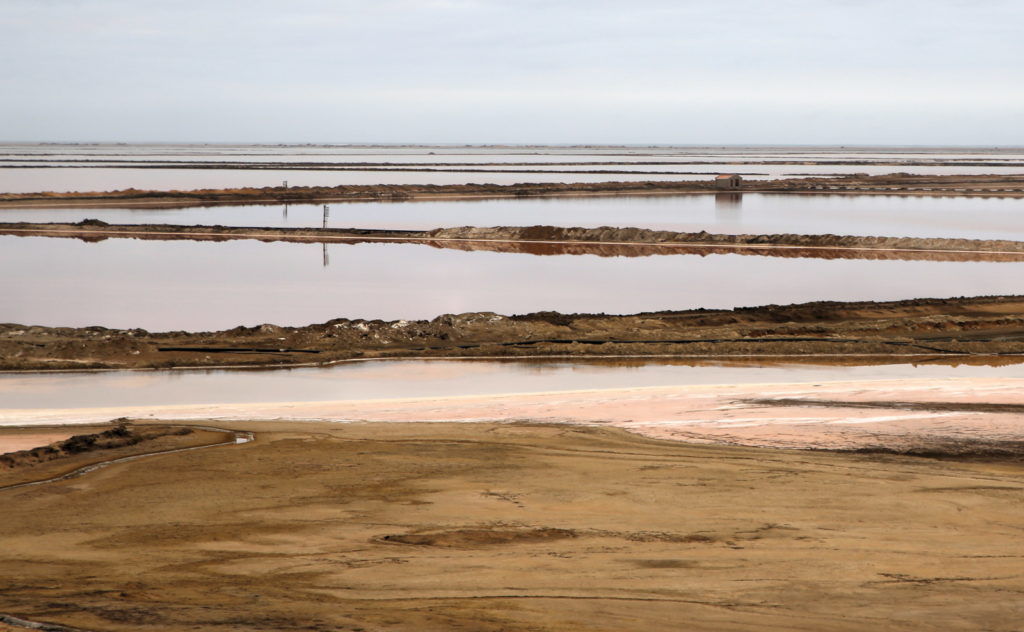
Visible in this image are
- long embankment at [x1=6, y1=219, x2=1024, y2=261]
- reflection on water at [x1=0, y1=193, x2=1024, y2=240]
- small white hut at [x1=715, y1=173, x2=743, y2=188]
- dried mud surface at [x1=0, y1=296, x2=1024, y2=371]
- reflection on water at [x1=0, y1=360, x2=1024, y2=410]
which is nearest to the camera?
reflection on water at [x1=0, y1=360, x2=1024, y2=410]

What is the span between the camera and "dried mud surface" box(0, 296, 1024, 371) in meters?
17.1

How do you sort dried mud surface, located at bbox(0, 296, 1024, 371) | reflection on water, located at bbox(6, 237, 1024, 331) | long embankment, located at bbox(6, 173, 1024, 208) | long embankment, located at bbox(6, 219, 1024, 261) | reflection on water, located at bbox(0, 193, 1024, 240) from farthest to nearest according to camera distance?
long embankment, located at bbox(6, 173, 1024, 208) → reflection on water, located at bbox(0, 193, 1024, 240) → long embankment, located at bbox(6, 219, 1024, 261) → reflection on water, located at bbox(6, 237, 1024, 331) → dried mud surface, located at bbox(0, 296, 1024, 371)

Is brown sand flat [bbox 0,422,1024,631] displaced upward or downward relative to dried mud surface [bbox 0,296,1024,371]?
downward

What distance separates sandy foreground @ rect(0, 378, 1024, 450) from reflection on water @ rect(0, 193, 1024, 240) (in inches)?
1078

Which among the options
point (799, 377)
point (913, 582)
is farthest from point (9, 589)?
point (799, 377)

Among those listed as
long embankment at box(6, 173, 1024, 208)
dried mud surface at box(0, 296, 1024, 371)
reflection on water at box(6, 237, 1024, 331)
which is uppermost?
long embankment at box(6, 173, 1024, 208)

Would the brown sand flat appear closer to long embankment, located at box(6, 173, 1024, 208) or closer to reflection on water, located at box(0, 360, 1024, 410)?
reflection on water, located at box(0, 360, 1024, 410)

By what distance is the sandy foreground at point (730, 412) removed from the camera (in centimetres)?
1183

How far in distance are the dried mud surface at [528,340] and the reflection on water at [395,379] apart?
1.94 ft

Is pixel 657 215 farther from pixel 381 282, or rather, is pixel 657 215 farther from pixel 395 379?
pixel 395 379

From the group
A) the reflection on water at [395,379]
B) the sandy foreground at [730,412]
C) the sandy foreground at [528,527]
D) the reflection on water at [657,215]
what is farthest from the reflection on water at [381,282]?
the sandy foreground at [528,527]

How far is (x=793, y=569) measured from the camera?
6.98 metres

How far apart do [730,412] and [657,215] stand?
124ft

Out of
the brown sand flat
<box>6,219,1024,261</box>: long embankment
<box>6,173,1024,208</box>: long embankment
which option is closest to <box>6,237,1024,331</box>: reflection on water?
<box>6,219,1024,261</box>: long embankment
